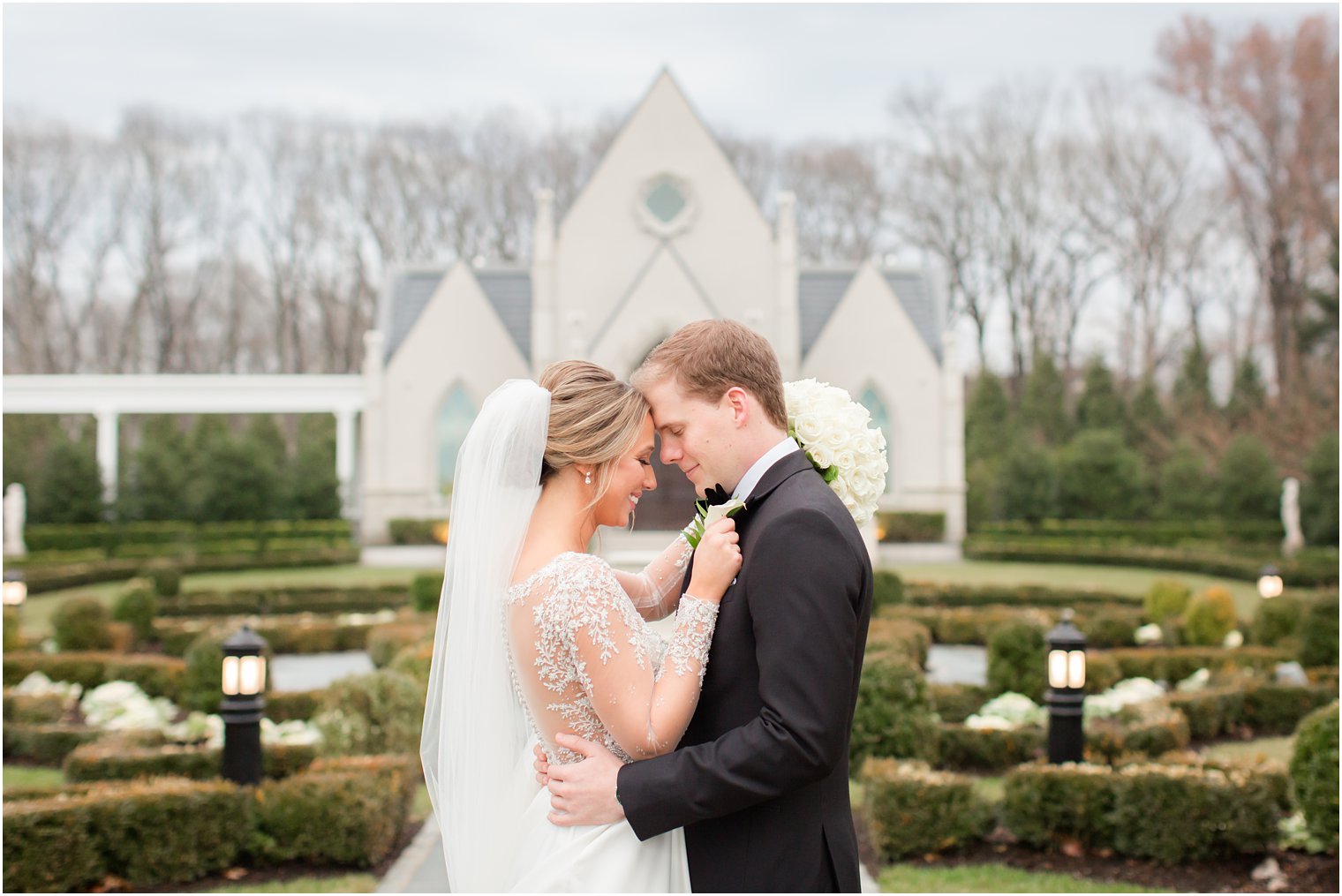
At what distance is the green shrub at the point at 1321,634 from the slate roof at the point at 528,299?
16.2 meters

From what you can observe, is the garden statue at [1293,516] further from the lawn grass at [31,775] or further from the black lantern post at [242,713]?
the lawn grass at [31,775]

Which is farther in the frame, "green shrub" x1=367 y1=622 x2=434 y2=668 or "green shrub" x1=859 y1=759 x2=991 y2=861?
"green shrub" x1=367 y1=622 x2=434 y2=668

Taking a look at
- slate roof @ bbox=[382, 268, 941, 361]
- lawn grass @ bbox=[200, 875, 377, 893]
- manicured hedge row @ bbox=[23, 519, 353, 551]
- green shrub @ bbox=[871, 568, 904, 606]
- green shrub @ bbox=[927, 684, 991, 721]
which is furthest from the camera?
slate roof @ bbox=[382, 268, 941, 361]

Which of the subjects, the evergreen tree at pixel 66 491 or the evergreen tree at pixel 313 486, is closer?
the evergreen tree at pixel 66 491

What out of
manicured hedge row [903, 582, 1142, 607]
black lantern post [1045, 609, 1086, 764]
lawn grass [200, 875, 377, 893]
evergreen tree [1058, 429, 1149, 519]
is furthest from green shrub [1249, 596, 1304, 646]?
evergreen tree [1058, 429, 1149, 519]

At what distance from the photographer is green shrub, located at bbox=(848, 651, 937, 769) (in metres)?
7.86

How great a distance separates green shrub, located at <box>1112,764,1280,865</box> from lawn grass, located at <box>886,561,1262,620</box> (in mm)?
12647

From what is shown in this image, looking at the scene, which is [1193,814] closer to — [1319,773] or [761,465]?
[1319,773]

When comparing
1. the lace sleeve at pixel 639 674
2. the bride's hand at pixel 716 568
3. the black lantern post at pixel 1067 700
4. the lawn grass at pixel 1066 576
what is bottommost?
the lawn grass at pixel 1066 576

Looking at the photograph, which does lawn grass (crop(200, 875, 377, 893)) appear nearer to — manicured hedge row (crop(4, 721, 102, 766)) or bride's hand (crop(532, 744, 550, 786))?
bride's hand (crop(532, 744, 550, 786))

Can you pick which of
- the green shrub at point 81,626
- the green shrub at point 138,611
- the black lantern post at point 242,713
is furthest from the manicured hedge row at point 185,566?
the black lantern post at point 242,713

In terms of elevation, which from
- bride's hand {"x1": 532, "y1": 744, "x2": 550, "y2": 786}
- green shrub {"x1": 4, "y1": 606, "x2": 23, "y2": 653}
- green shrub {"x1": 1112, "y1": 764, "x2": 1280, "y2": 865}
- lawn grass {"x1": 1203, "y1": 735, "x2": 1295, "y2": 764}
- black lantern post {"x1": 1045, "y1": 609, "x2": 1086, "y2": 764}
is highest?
bride's hand {"x1": 532, "y1": 744, "x2": 550, "y2": 786}

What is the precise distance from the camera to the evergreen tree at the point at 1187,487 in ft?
88.7

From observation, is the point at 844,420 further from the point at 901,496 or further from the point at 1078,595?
the point at 901,496
